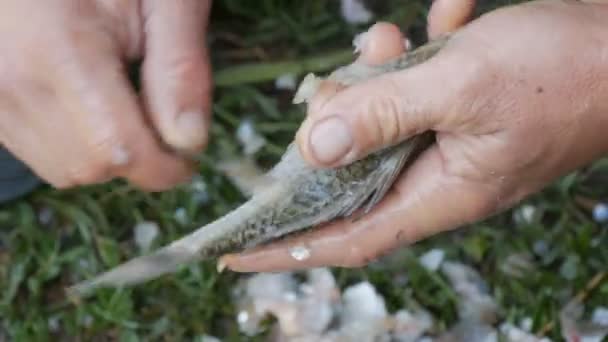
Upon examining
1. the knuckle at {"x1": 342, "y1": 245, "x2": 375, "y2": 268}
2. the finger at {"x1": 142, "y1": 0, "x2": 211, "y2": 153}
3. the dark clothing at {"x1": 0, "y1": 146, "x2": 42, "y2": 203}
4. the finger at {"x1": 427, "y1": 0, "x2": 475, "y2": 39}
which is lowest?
the dark clothing at {"x1": 0, "y1": 146, "x2": 42, "y2": 203}

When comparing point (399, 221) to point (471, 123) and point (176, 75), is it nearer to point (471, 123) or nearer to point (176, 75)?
point (471, 123)

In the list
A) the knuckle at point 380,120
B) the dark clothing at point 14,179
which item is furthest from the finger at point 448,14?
the dark clothing at point 14,179

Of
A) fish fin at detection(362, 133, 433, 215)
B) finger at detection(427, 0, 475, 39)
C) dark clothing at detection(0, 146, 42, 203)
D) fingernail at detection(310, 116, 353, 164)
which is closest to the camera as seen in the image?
fingernail at detection(310, 116, 353, 164)

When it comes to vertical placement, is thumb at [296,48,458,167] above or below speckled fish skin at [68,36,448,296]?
above

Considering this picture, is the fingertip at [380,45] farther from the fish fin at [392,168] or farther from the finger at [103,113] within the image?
the finger at [103,113]

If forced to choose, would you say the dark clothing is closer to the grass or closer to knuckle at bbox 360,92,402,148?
the grass

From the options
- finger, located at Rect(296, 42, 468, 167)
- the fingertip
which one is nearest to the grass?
the fingertip
